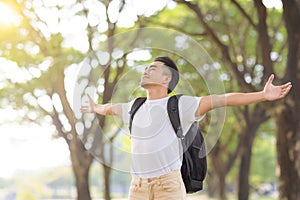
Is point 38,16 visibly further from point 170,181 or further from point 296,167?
point 170,181

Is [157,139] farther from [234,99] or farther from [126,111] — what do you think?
[234,99]

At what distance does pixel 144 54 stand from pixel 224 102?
1447 mm

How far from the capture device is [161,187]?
15.5 ft

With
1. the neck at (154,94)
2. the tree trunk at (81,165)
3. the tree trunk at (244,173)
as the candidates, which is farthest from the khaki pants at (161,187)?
the tree trunk at (244,173)

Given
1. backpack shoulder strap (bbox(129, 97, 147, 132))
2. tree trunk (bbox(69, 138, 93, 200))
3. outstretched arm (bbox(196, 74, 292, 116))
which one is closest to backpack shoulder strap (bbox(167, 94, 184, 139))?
outstretched arm (bbox(196, 74, 292, 116))

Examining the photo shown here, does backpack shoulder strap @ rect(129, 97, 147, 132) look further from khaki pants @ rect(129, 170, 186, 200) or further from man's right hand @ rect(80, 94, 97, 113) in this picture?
man's right hand @ rect(80, 94, 97, 113)

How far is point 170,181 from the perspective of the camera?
15.5ft

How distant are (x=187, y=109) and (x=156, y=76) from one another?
0.34 m

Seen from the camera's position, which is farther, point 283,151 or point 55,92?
point 55,92

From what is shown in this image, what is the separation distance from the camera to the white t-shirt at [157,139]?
470cm

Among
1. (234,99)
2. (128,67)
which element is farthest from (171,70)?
(128,67)

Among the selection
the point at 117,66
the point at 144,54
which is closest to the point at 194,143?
the point at 144,54

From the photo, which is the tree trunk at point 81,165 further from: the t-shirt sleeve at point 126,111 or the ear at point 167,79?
the ear at point 167,79

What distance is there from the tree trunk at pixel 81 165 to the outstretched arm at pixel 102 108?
40.4 ft
